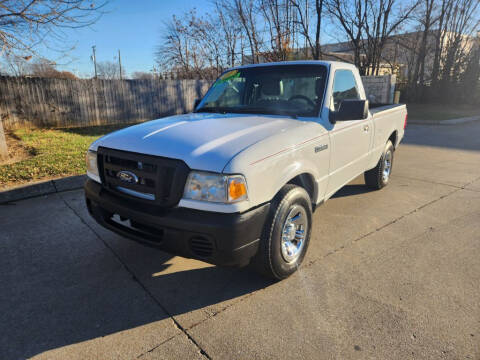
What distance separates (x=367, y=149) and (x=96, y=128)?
10.6m

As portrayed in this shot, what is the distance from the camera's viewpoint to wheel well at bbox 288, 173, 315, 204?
2.99 meters

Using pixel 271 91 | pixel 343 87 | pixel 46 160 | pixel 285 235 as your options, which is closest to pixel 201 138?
pixel 285 235

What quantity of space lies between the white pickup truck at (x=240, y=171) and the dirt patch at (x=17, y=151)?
4837 mm

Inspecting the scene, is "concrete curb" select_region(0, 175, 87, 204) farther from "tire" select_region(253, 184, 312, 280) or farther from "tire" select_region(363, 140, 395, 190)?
"tire" select_region(363, 140, 395, 190)

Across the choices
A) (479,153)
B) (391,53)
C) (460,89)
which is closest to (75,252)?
(479,153)

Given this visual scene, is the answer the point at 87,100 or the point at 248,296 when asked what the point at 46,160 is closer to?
the point at 248,296

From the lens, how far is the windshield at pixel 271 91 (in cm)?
344

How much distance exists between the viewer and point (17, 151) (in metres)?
7.56

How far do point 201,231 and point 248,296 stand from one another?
2.61ft

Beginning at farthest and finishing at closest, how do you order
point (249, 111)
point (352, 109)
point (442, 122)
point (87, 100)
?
1. point (442, 122)
2. point (87, 100)
3. point (249, 111)
4. point (352, 109)

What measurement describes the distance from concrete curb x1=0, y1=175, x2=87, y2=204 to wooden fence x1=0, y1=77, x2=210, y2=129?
6072 mm

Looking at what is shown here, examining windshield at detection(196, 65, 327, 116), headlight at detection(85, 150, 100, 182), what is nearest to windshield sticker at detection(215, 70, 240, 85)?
windshield at detection(196, 65, 327, 116)

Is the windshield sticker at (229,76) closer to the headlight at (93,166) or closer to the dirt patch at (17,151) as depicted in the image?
the headlight at (93,166)

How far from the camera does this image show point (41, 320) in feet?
7.77
